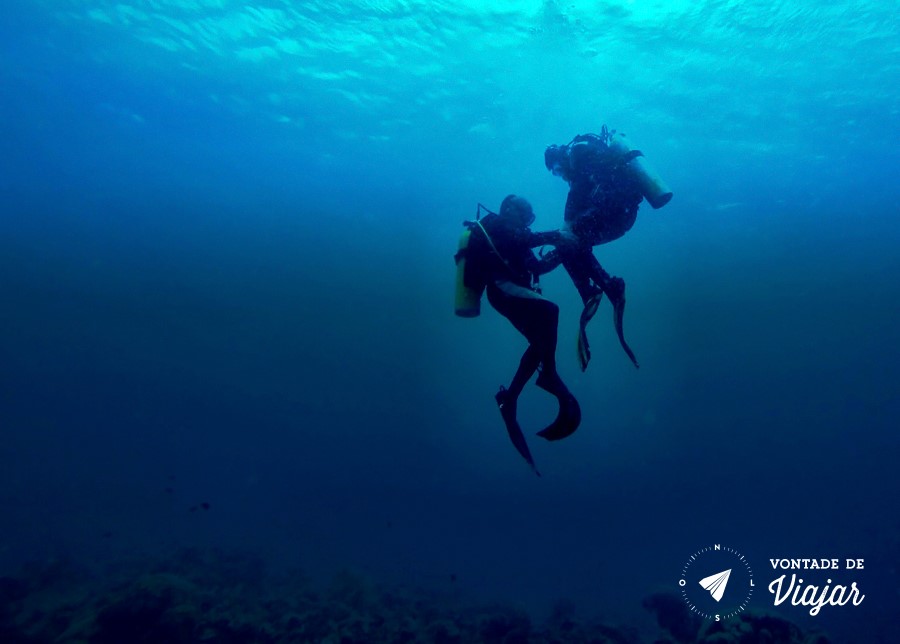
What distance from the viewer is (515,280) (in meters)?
4.70

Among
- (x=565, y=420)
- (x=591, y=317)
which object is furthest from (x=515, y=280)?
(x=565, y=420)

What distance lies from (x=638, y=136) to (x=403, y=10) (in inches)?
517

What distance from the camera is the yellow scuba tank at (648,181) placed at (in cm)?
443

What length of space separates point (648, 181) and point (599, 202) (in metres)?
0.47

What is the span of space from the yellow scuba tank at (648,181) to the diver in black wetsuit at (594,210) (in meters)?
0.05

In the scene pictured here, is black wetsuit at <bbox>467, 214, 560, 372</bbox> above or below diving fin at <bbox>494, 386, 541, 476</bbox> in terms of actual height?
above

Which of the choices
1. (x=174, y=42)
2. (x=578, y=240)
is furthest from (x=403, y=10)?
(x=578, y=240)

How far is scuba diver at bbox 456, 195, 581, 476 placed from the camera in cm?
450

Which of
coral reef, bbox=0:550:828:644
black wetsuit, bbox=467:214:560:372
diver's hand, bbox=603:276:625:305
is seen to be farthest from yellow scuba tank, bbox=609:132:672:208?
coral reef, bbox=0:550:828:644

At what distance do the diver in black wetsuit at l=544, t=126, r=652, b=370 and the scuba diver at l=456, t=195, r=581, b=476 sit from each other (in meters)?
0.30

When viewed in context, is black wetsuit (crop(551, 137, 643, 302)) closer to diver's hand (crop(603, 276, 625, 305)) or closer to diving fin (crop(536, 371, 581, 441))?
diver's hand (crop(603, 276, 625, 305))

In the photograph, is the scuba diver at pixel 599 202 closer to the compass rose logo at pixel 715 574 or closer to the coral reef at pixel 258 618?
the coral reef at pixel 258 618

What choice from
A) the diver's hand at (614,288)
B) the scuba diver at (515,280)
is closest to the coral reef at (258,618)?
the scuba diver at (515,280)

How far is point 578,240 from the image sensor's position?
470 cm
